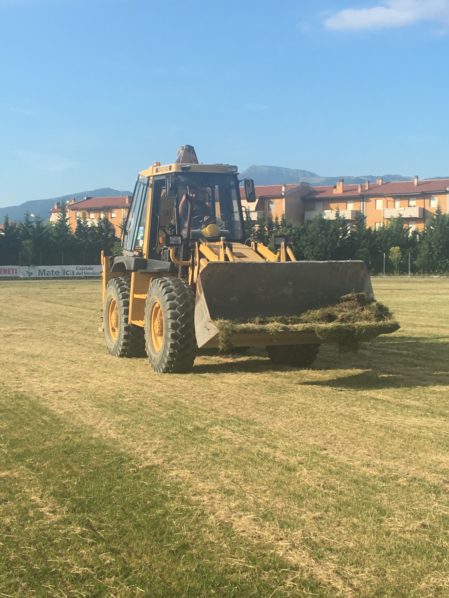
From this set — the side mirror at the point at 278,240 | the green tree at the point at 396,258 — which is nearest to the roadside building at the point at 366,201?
the green tree at the point at 396,258

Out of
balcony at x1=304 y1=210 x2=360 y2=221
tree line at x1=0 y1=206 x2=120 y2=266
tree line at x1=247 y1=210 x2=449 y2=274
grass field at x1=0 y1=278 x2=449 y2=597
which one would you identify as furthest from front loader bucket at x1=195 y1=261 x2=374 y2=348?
balcony at x1=304 y1=210 x2=360 y2=221

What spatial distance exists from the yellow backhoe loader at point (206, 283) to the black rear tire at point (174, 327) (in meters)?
0.01

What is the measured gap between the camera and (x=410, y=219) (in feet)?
314

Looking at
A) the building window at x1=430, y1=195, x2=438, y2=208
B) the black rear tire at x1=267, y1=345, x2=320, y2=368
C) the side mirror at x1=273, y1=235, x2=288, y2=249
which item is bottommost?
the black rear tire at x1=267, y1=345, x2=320, y2=368

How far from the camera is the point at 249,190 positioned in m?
10.6

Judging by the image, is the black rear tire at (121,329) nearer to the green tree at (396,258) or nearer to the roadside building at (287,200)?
the green tree at (396,258)

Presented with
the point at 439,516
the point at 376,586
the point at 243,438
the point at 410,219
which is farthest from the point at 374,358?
the point at 410,219

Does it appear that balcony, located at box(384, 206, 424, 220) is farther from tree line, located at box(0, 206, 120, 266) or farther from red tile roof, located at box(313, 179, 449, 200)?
tree line, located at box(0, 206, 120, 266)

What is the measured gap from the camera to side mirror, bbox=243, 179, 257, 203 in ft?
34.8

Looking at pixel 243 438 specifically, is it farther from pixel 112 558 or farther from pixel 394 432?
pixel 112 558

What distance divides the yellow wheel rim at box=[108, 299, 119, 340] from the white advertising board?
149 feet

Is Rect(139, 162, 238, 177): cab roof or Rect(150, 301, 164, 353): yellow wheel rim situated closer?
Rect(150, 301, 164, 353): yellow wheel rim

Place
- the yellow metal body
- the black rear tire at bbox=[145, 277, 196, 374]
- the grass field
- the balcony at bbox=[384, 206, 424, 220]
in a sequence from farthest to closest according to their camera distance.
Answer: the balcony at bbox=[384, 206, 424, 220]
the yellow metal body
the black rear tire at bbox=[145, 277, 196, 374]
the grass field

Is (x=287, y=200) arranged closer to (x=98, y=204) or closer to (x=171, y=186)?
(x=98, y=204)
